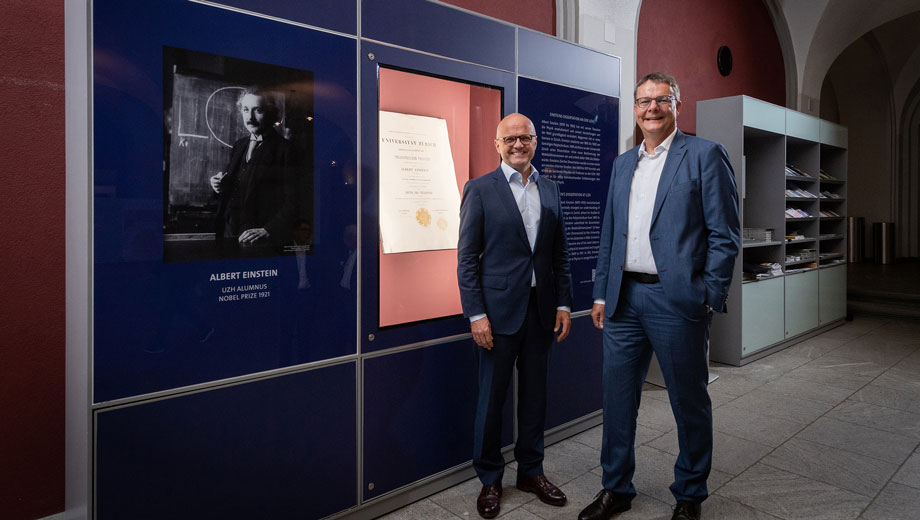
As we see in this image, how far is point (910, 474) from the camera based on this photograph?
303cm

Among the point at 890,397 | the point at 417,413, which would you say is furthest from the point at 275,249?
the point at 890,397

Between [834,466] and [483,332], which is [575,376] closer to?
[483,332]

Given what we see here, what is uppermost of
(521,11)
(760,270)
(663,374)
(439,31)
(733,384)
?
(521,11)

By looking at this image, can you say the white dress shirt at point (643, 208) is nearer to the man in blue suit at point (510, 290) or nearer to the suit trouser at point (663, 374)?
the suit trouser at point (663, 374)

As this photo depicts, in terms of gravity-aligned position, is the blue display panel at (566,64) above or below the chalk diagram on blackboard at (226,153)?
above

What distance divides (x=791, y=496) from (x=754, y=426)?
41.6 inches

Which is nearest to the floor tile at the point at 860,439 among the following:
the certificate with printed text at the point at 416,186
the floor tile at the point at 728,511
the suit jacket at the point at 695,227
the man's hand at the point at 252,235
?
the floor tile at the point at 728,511

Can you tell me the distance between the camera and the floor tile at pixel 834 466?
2.93 metres

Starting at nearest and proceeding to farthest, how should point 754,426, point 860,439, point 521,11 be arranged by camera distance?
1. point 860,439
2. point 754,426
3. point 521,11

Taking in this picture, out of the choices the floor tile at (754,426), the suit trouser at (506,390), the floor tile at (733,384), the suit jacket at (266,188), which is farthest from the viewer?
the floor tile at (733,384)

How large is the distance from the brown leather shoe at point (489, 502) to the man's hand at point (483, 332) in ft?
2.29

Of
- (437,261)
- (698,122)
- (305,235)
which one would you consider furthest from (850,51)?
(305,235)

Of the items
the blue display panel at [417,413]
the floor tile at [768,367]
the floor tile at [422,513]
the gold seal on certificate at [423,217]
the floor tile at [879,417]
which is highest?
the gold seal on certificate at [423,217]

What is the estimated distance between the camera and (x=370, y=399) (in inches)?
99.6
